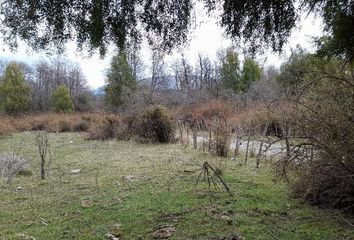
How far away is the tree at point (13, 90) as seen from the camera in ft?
117

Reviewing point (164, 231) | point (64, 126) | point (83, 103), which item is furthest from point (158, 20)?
point (83, 103)

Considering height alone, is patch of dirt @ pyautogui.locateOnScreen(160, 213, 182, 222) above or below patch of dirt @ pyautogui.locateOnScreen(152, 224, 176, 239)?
above

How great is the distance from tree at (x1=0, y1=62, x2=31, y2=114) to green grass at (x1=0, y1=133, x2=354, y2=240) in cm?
2971

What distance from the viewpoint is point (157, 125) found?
16.0m

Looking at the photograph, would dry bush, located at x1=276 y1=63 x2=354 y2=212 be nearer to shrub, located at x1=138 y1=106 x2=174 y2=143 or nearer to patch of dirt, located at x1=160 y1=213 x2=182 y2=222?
patch of dirt, located at x1=160 y1=213 x2=182 y2=222

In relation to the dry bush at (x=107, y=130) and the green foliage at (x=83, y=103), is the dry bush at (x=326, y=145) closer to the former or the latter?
the dry bush at (x=107, y=130)

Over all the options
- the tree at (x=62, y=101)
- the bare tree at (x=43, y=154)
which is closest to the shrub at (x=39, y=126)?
the tree at (x=62, y=101)

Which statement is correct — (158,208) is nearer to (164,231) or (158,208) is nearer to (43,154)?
(164,231)

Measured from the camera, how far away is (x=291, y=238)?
14.1 ft

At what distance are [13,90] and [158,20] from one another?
3624 centimetres

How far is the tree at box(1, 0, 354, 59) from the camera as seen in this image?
2949 millimetres

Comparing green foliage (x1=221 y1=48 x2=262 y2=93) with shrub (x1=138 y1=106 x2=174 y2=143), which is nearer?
shrub (x1=138 y1=106 x2=174 y2=143)

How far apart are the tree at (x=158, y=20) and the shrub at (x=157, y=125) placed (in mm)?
12445

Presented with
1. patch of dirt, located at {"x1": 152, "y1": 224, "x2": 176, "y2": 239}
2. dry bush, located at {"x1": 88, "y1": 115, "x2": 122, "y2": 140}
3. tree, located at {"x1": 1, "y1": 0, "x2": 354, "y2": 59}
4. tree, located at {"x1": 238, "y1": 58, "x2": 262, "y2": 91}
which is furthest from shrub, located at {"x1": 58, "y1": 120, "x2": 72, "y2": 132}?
tree, located at {"x1": 1, "y1": 0, "x2": 354, "y2": 59}
